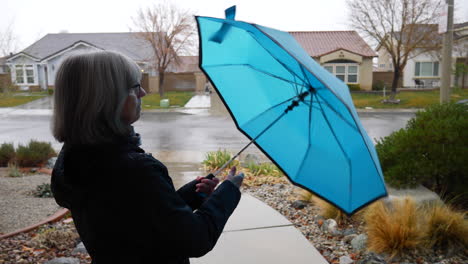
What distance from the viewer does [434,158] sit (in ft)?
14.4

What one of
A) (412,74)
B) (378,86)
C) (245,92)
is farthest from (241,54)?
(412,74)

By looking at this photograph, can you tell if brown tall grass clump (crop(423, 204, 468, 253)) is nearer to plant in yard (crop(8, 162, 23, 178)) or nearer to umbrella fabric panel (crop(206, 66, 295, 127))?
umbrella fabric panel (crop(206, 66, 295, 127))

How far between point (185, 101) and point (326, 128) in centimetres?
2737

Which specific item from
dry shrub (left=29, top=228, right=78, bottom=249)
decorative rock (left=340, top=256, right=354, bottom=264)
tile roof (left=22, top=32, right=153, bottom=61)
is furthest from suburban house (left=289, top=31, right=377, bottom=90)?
dry shrub (left=29, top=228, right=78, bottom=249)

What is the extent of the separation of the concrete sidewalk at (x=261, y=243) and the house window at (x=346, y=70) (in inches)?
1134

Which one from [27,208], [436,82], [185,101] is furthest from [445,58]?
[436,82]

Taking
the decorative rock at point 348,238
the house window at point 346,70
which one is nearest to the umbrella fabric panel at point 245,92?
the decorative rock at point 348,238

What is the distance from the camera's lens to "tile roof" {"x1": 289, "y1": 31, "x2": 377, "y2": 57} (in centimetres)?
3256

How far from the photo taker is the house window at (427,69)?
118 feet

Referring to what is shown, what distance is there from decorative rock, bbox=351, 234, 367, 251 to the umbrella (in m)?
1.79

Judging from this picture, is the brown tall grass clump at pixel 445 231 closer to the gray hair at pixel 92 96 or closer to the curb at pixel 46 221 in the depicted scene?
the gray hair at pixel 92 96

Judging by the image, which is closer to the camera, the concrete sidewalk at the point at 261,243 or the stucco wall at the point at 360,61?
the concrete sidewalk at the point at 261,243

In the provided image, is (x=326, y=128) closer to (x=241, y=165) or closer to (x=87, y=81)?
(x=87, y=81)

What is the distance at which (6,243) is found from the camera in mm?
4062
